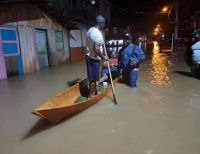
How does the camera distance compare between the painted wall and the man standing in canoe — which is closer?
the man standing in canoe

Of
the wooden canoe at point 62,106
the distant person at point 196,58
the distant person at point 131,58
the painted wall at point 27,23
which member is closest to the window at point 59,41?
the painted wall at point 27,23

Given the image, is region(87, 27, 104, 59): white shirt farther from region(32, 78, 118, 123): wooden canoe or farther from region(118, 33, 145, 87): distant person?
region(118, 33, 145, 87): distant person

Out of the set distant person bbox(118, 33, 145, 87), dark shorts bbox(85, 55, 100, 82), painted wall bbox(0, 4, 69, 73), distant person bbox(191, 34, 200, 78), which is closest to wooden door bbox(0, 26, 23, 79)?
painted wall bbox(0, 4, 69, 73)

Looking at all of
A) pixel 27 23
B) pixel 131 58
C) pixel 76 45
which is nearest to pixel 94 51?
pixel 131 58

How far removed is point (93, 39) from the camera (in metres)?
5.38

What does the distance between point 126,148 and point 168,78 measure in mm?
5634

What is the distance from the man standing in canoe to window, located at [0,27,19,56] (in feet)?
17.2

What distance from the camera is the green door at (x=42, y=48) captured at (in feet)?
40.1

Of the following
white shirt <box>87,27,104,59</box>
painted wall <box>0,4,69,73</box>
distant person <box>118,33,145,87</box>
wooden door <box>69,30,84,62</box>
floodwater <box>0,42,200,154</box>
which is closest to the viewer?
floodwater <box>0,42,200,154</box>

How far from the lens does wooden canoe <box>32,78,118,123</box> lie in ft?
12.3

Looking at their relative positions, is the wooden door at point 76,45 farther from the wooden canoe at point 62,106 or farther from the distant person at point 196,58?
the wooden canoe at point 62,106

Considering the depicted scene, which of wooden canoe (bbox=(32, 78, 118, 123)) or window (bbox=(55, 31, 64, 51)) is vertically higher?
window (bbox=(55, 31, 64, 51))

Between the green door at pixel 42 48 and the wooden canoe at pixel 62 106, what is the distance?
22.6ft

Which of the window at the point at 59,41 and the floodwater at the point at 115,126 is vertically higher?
the window at the point at 59,41
